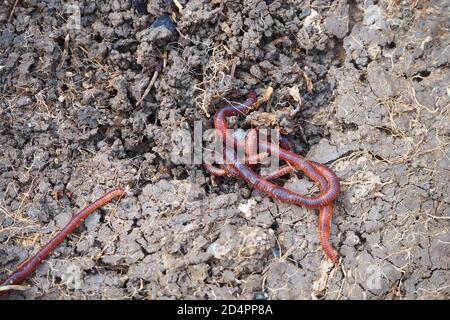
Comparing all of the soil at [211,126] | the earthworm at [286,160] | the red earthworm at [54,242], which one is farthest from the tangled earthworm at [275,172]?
the red earthworm at [54,242]

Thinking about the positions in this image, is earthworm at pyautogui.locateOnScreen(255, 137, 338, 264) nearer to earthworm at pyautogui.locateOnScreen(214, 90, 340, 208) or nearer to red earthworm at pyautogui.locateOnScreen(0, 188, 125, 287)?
earthworm at pyautogui.locateOnScreen(214, 90, 340, 208)

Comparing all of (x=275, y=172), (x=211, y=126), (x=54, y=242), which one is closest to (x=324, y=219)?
(x=275, y=172)

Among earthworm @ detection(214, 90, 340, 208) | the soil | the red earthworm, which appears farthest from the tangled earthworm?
the red earthworm

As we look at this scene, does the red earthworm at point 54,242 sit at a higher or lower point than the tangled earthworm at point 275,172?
lower

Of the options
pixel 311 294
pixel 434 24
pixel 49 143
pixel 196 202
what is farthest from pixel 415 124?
pixel 49 143

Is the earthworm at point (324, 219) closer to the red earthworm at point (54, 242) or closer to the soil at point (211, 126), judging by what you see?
the soil at point (211, 126)

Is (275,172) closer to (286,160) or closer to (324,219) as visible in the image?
(286,160)
